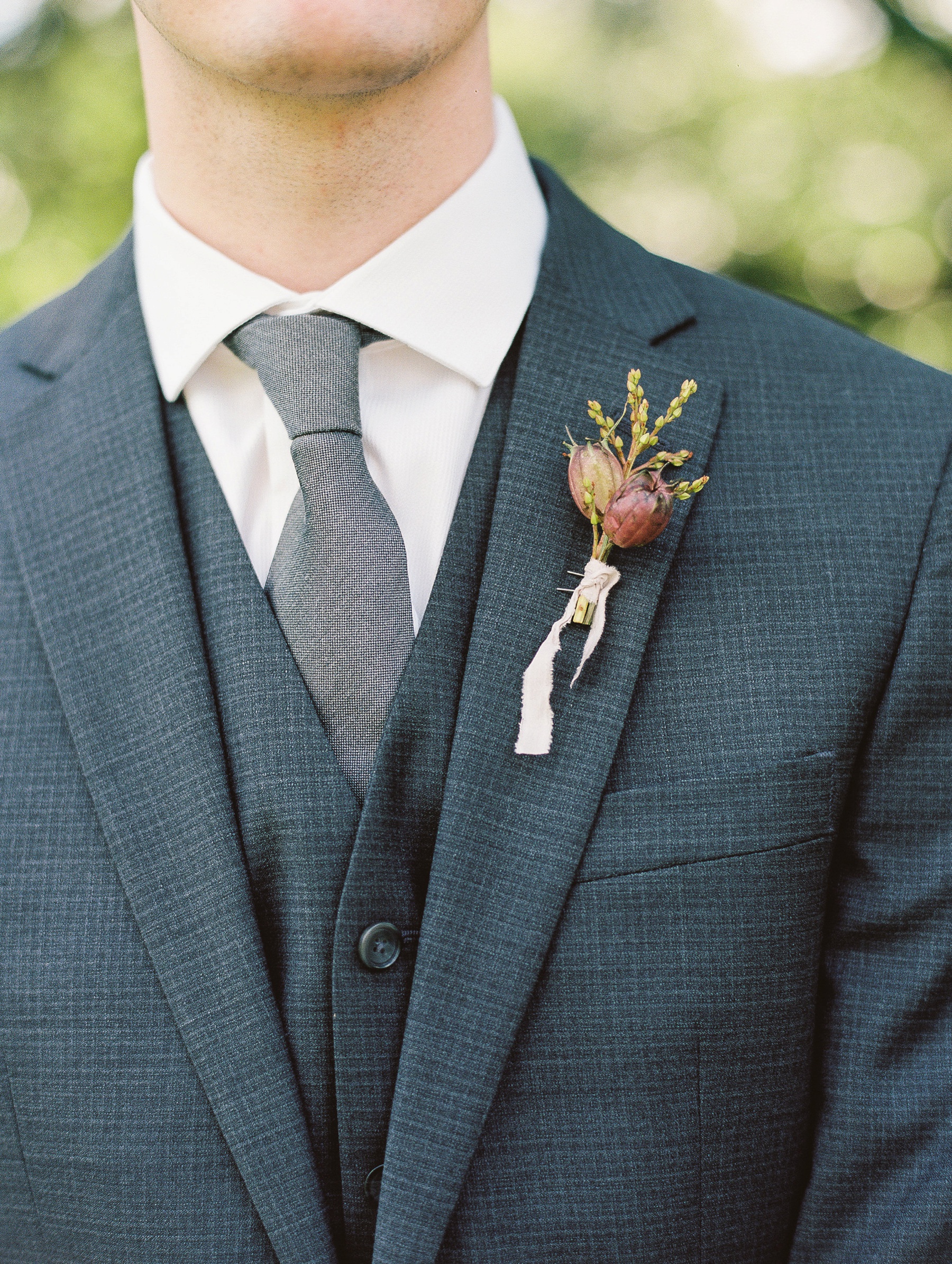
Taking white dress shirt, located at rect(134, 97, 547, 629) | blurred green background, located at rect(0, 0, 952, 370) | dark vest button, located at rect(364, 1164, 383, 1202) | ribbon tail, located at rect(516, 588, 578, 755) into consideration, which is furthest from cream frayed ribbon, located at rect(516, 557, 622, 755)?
blurred green background, located at rect(0, 0, 952, 370)

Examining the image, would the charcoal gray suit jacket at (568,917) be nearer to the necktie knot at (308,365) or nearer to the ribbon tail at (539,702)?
the ribbon tail at (539,702)

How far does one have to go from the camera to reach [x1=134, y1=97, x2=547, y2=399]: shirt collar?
1.45m

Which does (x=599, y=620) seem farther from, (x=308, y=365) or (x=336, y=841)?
(x=308, y=365)

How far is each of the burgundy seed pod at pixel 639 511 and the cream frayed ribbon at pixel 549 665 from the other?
0.05 meters

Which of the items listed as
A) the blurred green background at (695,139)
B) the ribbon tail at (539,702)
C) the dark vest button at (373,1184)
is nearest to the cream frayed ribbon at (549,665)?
the ribbon tail at (539,702)

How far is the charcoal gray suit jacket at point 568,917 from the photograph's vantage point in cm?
122

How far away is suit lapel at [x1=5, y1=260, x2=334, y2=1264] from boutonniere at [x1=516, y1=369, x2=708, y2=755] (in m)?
0.38

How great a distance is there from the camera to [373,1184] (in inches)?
48.8

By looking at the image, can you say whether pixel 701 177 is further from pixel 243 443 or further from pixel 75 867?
pixel 75 867

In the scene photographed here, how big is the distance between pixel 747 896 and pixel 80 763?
0.81 meters

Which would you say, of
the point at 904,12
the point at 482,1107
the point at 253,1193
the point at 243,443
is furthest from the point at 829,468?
the point at 904,12

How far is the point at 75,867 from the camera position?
1.28 metres

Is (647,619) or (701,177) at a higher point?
(647,619)

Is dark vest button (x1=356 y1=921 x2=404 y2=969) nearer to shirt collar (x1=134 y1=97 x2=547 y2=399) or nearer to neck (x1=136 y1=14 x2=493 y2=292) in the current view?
shirt collar (x1=134 y1=97 x2=547 y2=399)
